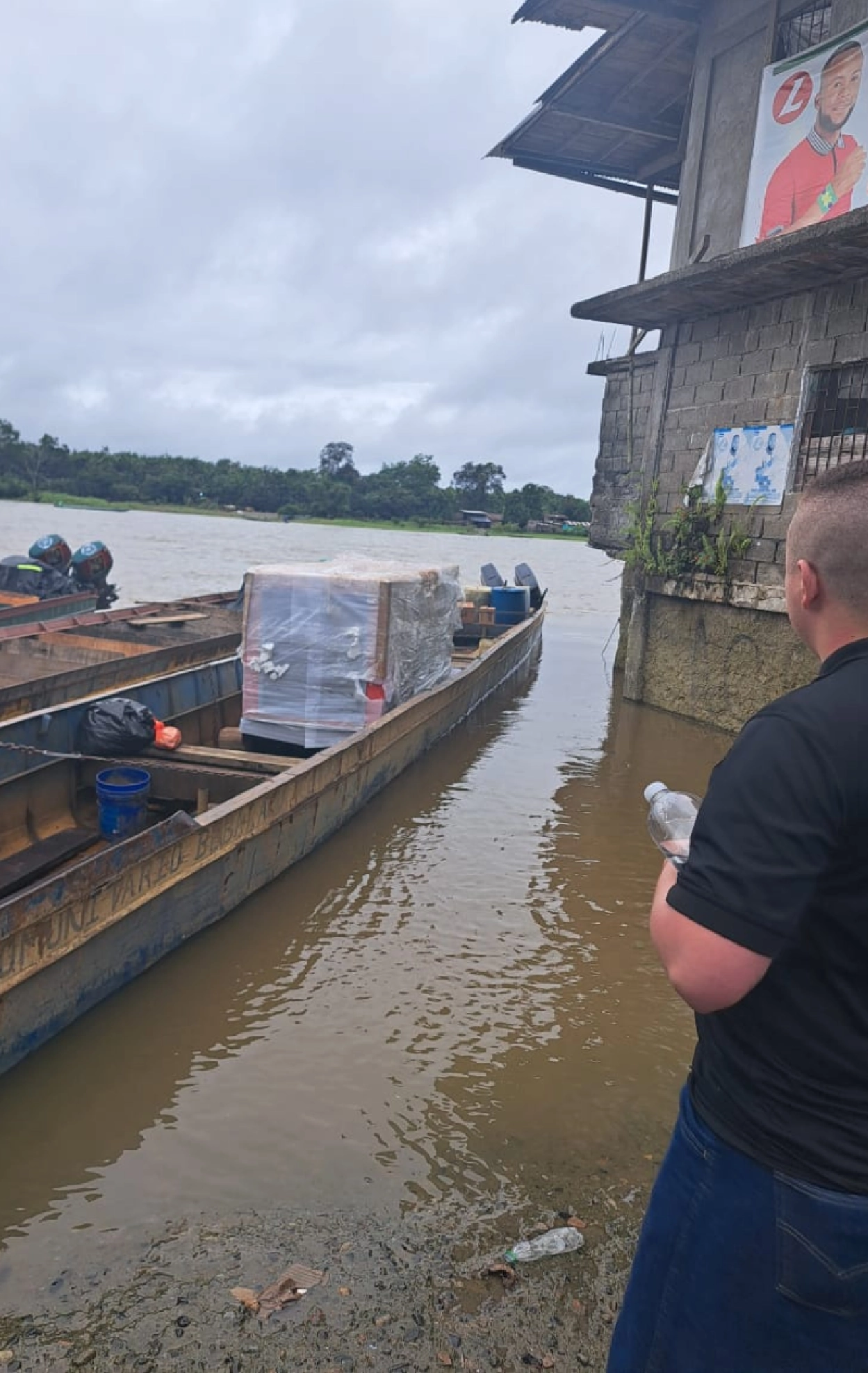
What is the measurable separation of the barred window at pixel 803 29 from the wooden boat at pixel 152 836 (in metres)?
7.57

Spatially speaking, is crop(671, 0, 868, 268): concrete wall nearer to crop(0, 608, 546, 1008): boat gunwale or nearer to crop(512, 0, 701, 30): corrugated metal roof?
crop(512, 0, 701, 30): corrugated metal roof

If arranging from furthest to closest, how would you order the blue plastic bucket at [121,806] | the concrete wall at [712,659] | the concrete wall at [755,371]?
the concrete wall at [712,659], the concrete wall at [755,371], the blue plastic bucket at [121,806]

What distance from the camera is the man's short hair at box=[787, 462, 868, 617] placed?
1.36 meters

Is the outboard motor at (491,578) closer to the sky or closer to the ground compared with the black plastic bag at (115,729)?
closer to the sky

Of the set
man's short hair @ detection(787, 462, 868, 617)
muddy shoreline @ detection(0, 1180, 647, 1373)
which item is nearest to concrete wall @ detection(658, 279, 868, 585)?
muddy shoreline @ detection(0, 1180, 647, 1373)

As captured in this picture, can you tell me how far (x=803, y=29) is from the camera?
30.4 ft

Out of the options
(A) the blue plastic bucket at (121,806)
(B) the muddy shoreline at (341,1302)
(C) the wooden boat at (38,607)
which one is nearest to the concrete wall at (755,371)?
(A) the blue plastic bucket at (121,806)

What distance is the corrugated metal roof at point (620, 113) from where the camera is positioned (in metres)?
10.6

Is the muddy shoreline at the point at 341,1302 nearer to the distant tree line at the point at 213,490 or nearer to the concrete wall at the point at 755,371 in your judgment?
the concrete wall at the point at 755,371

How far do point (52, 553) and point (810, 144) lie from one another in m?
11.4

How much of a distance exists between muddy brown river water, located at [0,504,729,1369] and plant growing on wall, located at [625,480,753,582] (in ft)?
13.9

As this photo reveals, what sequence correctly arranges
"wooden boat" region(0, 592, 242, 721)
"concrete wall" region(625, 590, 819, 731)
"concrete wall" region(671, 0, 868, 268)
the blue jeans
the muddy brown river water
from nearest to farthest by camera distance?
the blue jeans < the muddy brown river water < "wooden boat" region(0, 592, 242, 721) < "concrete wall" region(625, 590, 819, 731) < "concrete wall" region(671, 0, 868, 268)

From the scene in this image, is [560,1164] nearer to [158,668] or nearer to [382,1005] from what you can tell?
[382,1005]

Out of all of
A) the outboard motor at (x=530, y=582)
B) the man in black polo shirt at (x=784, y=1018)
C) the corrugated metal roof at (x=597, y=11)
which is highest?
the corrugated metal roof at (x=597, y=11)
